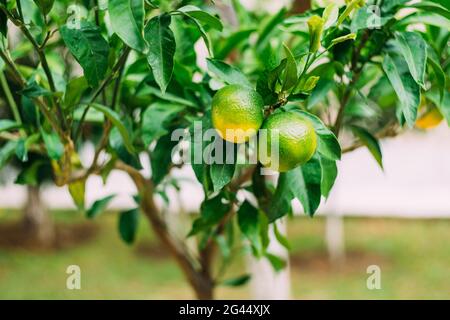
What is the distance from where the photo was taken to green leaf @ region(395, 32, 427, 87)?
0.60 m

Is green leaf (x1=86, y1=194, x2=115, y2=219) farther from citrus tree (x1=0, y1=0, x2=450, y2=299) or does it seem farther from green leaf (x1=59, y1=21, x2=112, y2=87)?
green leaf (x1=59, y1=21, x2=112, y2=87)

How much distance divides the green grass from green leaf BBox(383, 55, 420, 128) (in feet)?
8.77

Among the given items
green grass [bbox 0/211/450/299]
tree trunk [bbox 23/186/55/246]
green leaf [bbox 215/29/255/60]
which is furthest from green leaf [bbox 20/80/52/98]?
tree trunk [bbox 23/186/55/246]

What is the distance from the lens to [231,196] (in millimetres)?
792

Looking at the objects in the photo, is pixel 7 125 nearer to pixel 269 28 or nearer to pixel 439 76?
pixel 269 28

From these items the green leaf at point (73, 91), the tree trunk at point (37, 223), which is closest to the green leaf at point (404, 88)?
the green leaf at point (73, 91)

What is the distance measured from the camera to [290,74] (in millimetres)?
554

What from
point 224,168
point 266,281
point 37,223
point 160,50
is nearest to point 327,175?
point 224,168

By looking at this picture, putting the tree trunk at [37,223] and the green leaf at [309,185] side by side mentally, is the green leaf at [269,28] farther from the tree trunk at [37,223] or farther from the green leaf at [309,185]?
the tree trunk at [37,223]

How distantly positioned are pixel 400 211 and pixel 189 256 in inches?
180

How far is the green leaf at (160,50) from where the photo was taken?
1.78ft

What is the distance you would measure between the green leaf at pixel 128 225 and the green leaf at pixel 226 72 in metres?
0.57

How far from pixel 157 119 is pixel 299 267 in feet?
10.7
